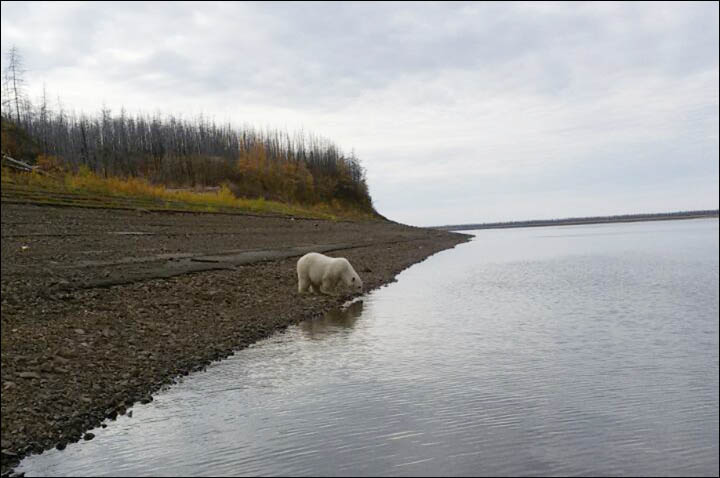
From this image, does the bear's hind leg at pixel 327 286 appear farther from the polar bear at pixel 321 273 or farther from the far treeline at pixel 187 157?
the far treeline at pixel 187 157

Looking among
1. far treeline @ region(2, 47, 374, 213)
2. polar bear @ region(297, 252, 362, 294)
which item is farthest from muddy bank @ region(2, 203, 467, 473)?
far treeline @ region(2, 47, 374, 213)

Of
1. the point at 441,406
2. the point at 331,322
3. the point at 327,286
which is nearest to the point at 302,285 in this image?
the point at 327,286

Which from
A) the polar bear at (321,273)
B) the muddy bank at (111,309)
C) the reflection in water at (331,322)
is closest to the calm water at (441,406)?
the reflection in water at (331,322)

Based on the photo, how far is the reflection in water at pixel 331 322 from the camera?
13.3 meters

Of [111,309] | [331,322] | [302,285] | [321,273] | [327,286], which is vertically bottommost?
[331,322]

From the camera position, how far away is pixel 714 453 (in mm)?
6219

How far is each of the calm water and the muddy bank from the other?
53cm

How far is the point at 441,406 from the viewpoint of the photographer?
798cm

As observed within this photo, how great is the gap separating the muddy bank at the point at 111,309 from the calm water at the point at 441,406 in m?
0.53

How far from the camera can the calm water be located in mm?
6207

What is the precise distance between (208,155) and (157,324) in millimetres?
81503

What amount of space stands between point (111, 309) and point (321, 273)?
7.52m

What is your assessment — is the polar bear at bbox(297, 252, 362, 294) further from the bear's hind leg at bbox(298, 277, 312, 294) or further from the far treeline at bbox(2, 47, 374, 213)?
the far treeline at bbox(2, 47, 374, 213)

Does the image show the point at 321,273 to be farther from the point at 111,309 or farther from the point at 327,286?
the point at 111,309
